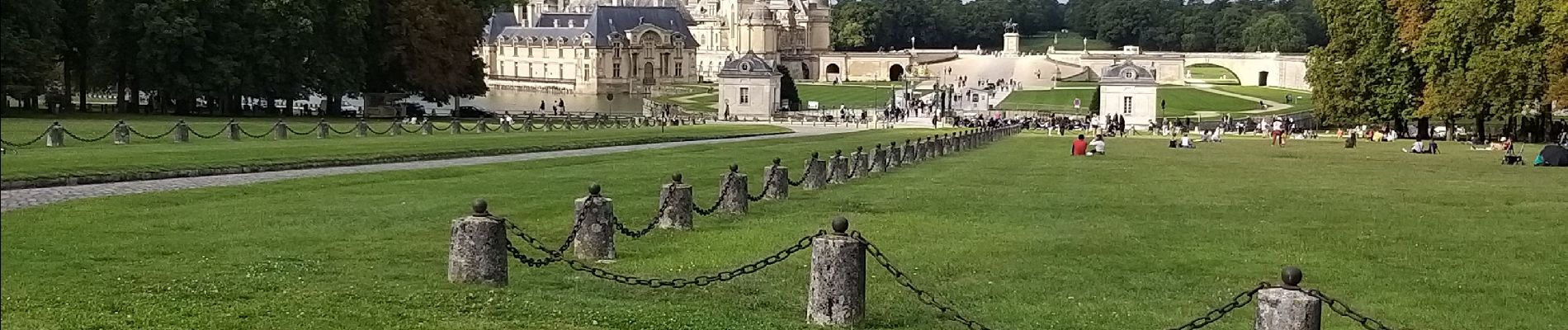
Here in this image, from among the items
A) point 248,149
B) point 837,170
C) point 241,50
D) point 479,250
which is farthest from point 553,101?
point 479,250

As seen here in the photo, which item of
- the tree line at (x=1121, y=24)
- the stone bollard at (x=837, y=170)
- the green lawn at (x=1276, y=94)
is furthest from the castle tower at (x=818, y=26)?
the stone bollard at (x=837, y=170)

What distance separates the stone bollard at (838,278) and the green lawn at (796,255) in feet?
1.11

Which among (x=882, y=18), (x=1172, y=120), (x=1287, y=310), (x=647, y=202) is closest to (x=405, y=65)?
(x=1172, y=120)

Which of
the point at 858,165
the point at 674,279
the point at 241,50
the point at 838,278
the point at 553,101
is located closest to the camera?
the point at 838,278

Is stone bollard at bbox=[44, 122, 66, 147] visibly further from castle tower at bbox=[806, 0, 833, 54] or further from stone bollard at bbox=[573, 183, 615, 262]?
castle tower at bbox=[806, 0, 833, 54]

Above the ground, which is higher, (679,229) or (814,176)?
(814,176)

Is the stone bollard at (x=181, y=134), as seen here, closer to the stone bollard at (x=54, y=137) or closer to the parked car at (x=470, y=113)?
the stone bollard at (x=54, y=137)

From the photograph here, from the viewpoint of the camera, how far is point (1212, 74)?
6024 inches

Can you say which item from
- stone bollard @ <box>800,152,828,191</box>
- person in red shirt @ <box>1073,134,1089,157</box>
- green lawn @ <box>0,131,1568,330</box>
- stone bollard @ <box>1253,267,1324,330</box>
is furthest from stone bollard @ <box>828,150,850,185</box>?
stone bollard @ <box>1253,267,1324,330</box>

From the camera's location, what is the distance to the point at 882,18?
183m

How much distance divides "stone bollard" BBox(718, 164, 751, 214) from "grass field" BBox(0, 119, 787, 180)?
23.4 feet

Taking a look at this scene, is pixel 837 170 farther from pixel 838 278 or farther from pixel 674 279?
pixel 838 278

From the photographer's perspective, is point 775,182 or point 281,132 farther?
point 281,132

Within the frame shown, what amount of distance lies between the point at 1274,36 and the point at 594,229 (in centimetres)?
15092
